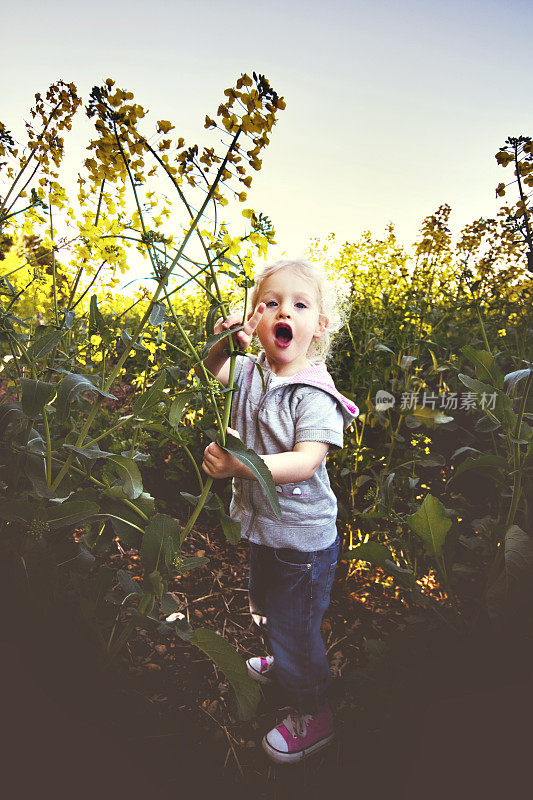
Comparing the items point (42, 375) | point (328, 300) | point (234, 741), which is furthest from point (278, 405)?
point (234, 741)

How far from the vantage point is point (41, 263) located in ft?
5.67

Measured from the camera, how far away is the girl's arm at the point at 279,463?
102cm

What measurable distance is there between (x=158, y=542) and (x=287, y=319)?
624 mm

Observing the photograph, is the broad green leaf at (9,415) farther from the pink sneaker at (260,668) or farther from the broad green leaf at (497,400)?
the pink sneaker at (260,668)

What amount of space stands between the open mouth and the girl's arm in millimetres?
262

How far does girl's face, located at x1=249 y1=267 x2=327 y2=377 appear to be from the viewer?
1325 mm

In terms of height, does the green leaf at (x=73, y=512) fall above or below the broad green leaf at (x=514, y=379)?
below

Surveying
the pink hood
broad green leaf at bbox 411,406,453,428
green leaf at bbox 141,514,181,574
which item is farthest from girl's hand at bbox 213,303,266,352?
broad green leaf at bbox 411,406,453,428

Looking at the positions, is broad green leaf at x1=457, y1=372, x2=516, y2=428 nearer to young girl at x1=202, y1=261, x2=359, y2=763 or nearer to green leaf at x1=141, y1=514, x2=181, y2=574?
young girl at x1=202, y1=261, x2=359, y2=763

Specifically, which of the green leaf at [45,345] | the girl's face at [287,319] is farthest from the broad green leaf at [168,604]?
the girl's face at [287,319]

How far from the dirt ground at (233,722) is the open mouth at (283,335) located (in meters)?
0.77

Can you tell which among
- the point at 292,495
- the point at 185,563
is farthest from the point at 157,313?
the point at 292,495

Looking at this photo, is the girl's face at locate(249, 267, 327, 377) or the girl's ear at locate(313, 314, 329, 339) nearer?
the girl's face at locate(249, 267, 327, 377)

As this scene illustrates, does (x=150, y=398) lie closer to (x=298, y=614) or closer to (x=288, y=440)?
(x=288, y=440)
